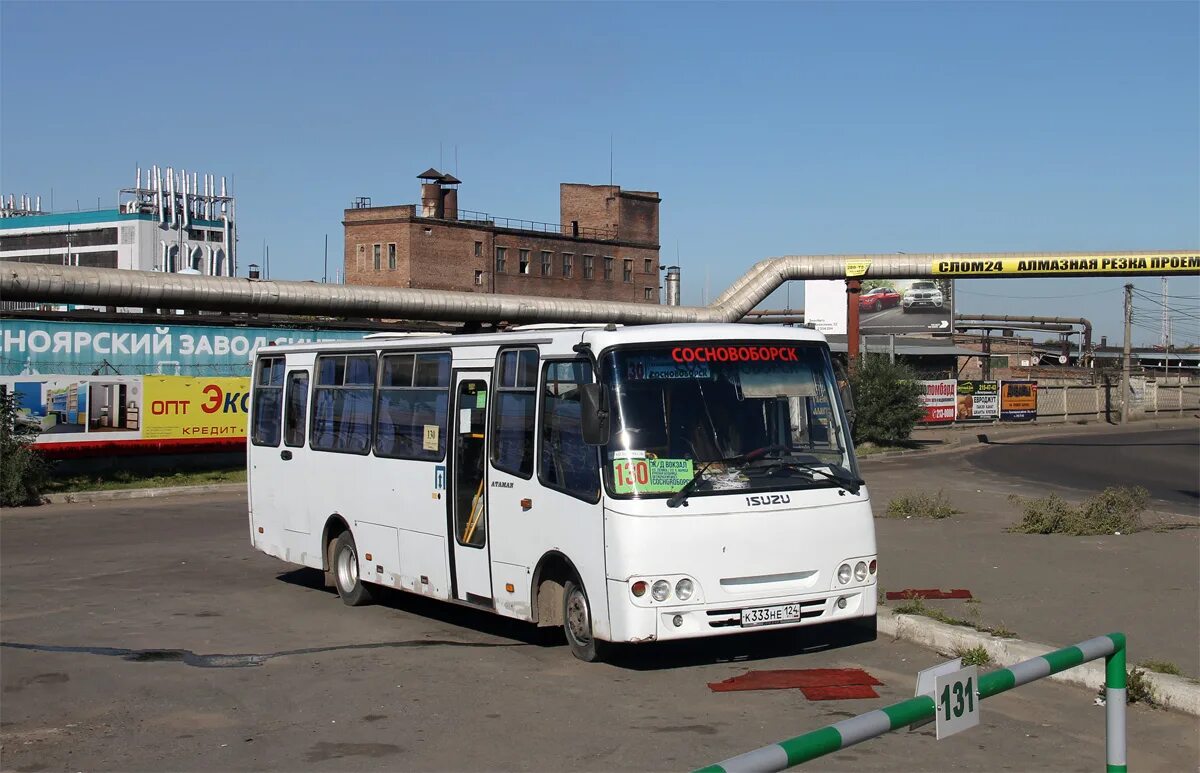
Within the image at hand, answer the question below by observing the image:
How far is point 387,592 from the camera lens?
1430cm

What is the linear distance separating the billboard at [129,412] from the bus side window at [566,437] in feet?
64.4

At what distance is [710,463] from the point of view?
31.5ft

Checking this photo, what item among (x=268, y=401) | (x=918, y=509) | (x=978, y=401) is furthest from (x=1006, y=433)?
(x=268, y=401)

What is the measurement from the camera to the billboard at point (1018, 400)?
186ft

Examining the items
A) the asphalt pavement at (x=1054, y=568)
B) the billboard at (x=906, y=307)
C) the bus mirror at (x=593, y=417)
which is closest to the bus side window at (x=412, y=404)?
the bus mirror at (x=593, y=417)

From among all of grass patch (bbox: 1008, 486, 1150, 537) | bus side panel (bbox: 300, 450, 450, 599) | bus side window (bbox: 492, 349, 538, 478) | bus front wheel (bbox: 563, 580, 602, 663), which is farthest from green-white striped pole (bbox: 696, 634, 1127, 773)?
grass patch (bbox: 1008, 486, 1150, 537)

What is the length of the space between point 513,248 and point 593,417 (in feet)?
308

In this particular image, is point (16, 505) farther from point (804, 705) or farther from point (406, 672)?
point (804, 705)

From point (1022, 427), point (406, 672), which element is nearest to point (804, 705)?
point (406, 672)

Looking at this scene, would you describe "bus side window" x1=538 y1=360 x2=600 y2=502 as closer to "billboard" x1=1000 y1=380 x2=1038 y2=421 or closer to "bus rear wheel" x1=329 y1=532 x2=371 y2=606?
"bus rear wheel" x1=329 y1=532 x2=371 y2=606

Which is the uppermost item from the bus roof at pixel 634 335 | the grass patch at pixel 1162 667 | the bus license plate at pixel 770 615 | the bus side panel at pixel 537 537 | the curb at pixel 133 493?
the bus roof at pixel 634 335

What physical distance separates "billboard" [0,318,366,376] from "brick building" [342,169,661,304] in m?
57.9

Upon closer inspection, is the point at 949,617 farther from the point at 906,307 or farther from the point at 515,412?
the point at 906,307

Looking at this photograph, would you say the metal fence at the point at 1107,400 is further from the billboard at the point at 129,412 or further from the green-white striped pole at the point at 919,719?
the green-white striped pole at the point at 919,719
